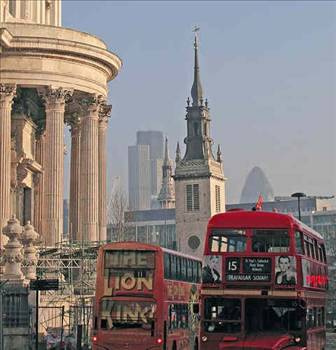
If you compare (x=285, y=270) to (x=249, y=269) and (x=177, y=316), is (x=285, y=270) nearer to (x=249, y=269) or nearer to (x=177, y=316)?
(x=249, y=269)

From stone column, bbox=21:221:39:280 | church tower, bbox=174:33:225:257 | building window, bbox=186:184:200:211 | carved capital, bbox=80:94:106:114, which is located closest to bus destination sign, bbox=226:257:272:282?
stone column, bbox=21:221:39:280

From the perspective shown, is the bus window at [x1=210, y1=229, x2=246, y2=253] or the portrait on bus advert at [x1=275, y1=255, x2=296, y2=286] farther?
the bus window at [x1=210, y1=229, x2=246, y2=253]

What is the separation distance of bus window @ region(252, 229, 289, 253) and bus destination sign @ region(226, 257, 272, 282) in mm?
412

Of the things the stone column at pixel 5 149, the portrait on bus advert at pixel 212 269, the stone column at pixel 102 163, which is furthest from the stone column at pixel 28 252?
the portrait on bus advert at pixel 212 269

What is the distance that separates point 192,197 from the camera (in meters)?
182

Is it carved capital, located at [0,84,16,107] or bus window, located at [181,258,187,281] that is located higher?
carved capital, located at [0,84,16,107]

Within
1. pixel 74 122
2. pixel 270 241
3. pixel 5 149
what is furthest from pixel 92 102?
pixel 270 241

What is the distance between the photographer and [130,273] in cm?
3250

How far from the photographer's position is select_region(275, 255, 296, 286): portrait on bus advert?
2669cm

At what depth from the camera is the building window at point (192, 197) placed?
181 m

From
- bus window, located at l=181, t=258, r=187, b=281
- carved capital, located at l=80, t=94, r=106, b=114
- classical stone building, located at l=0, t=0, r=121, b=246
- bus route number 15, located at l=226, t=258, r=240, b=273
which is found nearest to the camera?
bus route number 15, located at l=226, t=258, r=240, b=273

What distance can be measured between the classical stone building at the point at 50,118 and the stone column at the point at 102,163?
72 millimetres

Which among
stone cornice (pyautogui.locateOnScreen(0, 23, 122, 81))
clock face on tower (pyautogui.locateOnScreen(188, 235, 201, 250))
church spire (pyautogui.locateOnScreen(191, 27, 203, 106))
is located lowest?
clock face on tower (pyautogui.locateOnScreen(188, 235, 201, 250))

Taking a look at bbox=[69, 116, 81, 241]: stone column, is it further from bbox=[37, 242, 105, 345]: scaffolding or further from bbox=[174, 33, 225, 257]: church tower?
bbox=[174, 33, 225, 257]: church tower
